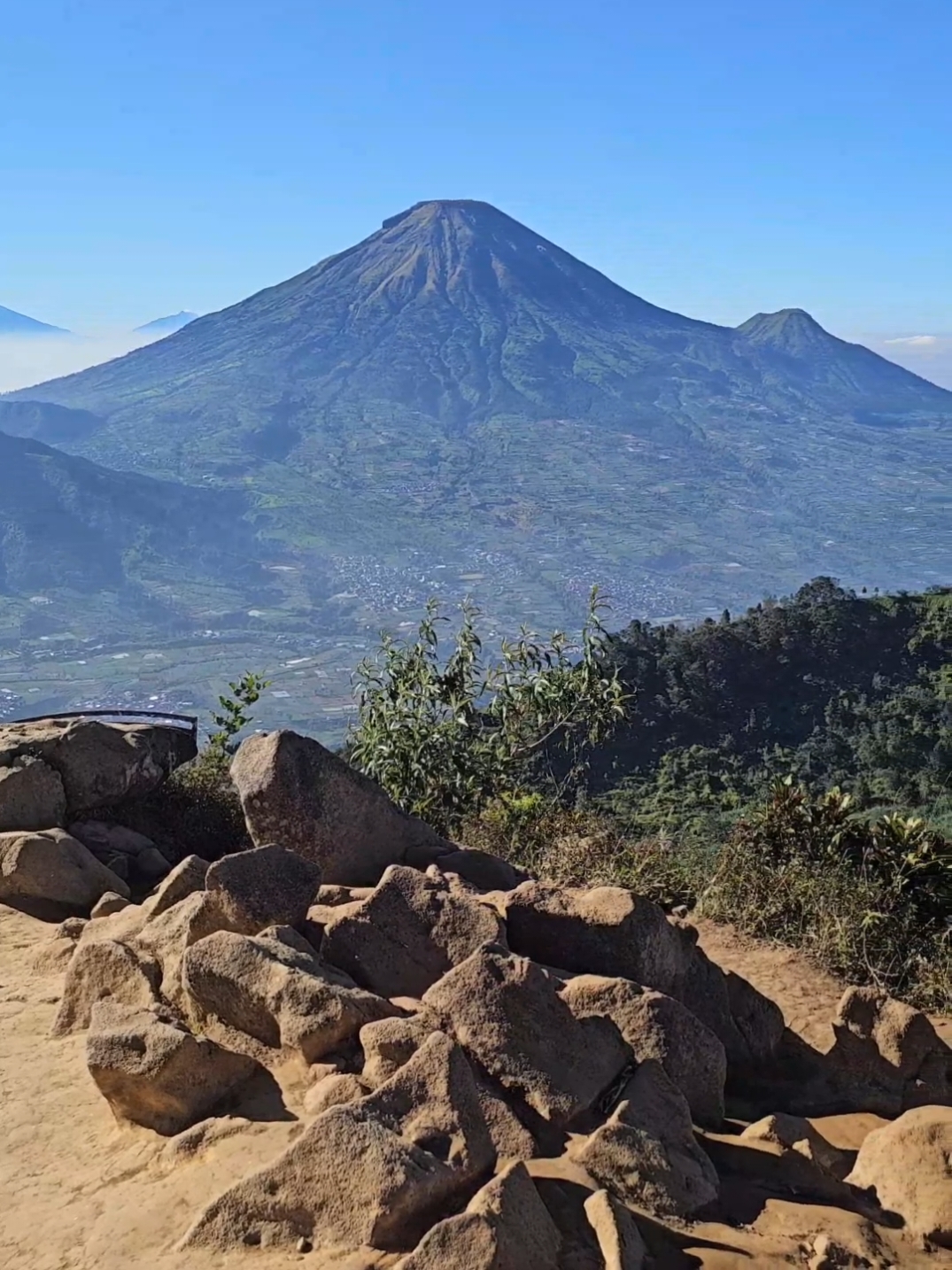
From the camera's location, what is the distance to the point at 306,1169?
190 inches

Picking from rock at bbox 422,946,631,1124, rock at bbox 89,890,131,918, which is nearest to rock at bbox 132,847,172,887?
rock at bbox 89,890,131,918

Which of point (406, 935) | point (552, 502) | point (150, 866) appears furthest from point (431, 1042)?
point (552, 502)

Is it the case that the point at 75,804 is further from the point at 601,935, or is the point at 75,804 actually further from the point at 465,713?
the point at 601,935

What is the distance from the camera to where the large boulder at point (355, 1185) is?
465 centimetres

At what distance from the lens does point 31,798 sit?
9.82m

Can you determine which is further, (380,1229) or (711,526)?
(711,526)

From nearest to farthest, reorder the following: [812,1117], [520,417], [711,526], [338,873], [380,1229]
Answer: [380,1229], [812,1117], [338,873], [711,526], [520,417]

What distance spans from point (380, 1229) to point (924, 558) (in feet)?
513

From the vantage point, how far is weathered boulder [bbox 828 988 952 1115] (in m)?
6.85

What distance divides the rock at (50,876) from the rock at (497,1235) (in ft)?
16.4

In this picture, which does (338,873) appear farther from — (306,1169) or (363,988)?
(306,1169)

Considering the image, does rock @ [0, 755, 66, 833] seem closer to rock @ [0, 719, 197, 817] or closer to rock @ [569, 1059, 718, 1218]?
rock @ [0, 719, 197, 817]

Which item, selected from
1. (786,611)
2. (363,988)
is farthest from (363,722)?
(786,611)

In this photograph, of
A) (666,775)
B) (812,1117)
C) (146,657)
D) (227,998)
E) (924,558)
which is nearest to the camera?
(227,998)
